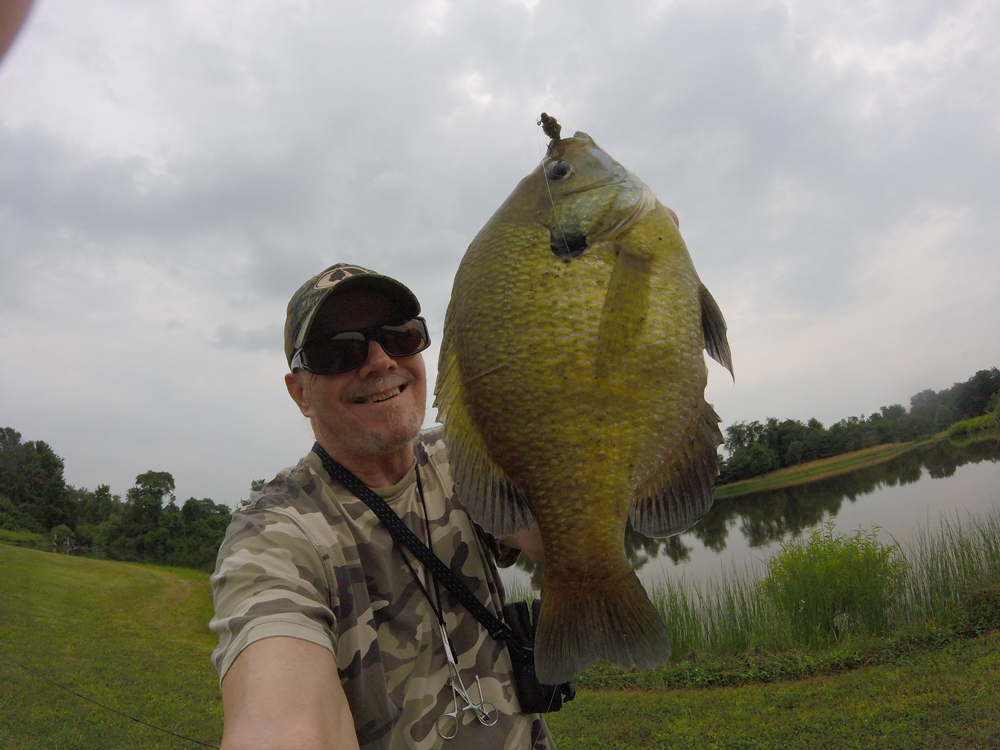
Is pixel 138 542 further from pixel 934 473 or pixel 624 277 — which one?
pixel 934 473

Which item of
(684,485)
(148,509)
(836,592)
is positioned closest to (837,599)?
(836,592)

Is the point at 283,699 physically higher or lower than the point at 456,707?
higher

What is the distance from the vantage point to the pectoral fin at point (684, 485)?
4.53 ft

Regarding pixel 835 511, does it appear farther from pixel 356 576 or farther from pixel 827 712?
pixel 356 576

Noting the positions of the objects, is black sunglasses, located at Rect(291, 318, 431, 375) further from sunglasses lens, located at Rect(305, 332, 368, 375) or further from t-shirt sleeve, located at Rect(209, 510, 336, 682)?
t-shirt sleeve, located at Rect(209, 510, 336, 682)

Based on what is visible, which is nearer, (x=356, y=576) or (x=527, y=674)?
(x=356, y=576)

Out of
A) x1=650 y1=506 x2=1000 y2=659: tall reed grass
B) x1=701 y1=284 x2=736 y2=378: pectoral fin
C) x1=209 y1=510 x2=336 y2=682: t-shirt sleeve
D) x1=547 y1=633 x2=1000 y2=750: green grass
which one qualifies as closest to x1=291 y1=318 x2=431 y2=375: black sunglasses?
x1=209 y1=510 x2=336 y2=682: t-shirt sleeve

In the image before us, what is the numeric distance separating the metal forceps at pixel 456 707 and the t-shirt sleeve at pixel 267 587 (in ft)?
1.49

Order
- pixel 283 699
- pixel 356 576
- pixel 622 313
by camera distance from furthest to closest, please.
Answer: pixel 356 576 < pixel 622 313 < pixel 283 699

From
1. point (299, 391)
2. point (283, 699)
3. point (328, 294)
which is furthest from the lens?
point (299, 391)

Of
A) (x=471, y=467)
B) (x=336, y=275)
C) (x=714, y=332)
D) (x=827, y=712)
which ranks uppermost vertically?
(x=336, y=275)

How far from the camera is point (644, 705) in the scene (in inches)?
252

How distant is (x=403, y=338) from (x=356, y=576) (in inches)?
34.6

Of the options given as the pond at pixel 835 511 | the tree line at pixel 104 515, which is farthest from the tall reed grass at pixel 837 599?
the tree line at pixel 104 515
